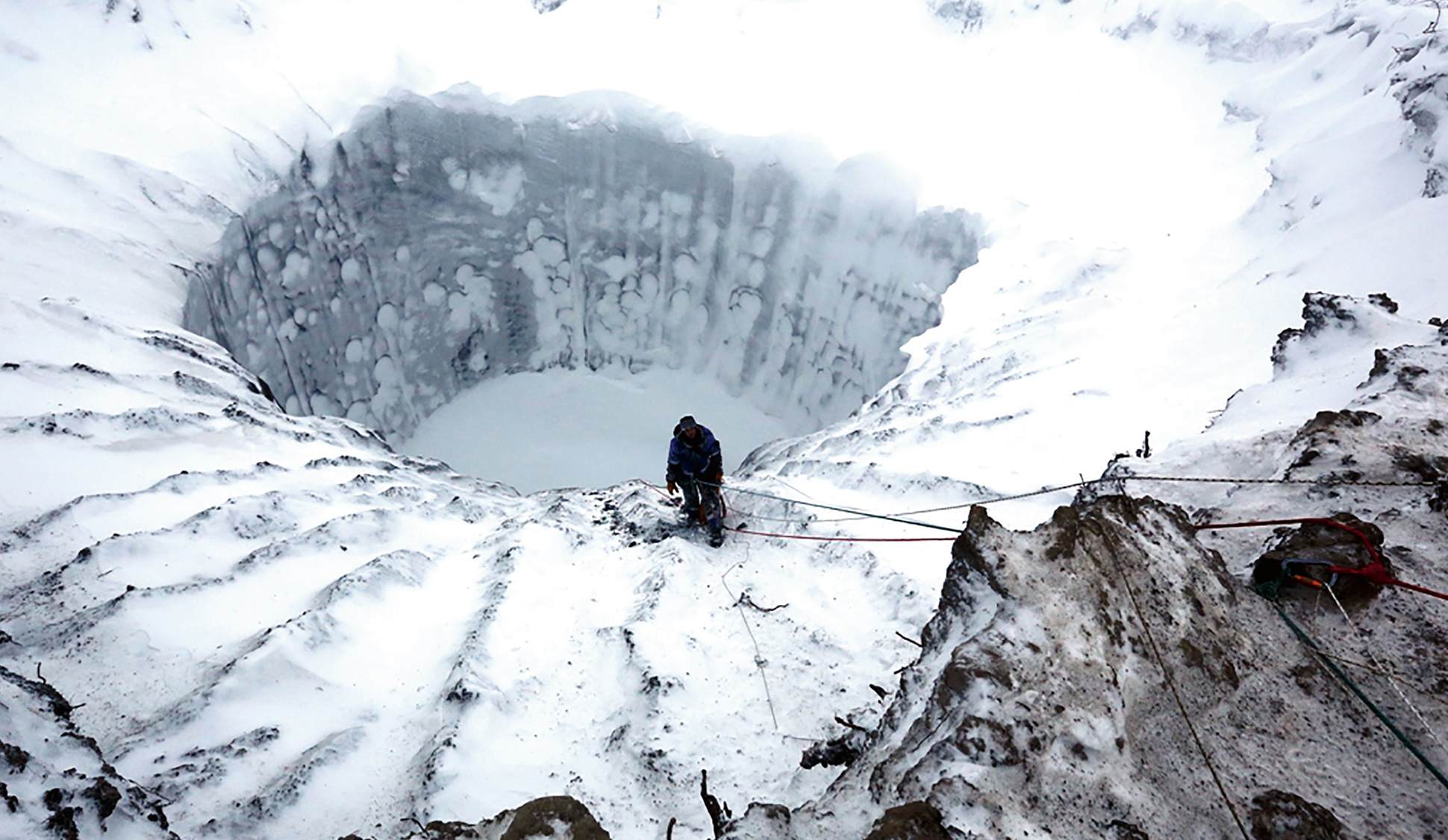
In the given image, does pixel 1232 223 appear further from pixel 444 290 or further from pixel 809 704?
pixel 444 290

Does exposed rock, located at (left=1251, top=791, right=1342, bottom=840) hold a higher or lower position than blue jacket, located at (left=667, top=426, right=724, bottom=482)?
higher

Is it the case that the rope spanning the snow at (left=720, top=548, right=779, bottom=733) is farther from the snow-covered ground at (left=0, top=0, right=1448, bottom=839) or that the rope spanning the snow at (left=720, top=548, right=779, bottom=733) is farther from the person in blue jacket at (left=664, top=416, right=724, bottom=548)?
the person in blue jacket at (left=664, top=416, right=724, bottom=548)

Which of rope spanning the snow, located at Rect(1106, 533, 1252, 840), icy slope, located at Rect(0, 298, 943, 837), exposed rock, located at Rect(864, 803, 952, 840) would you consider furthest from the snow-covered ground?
exposed rock, located at Rect(864, 803, 952, 840)

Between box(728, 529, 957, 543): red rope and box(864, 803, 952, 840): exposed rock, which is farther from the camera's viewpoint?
box(728, 529, 957, 543): red rope

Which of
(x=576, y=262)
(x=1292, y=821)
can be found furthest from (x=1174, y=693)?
(x=576, y=262)

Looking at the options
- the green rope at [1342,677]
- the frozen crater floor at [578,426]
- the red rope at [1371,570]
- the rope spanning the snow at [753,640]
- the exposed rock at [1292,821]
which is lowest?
the frozen crater floor at [578,426]

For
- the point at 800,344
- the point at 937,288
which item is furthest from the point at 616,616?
the point at 800,344

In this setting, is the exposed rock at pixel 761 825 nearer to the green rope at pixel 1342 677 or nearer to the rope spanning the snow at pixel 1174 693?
the rope spanning the snow at pixel 1174 693

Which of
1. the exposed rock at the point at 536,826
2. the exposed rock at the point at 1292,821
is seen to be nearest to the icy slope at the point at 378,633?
the exposed rock at the point at 536,826
